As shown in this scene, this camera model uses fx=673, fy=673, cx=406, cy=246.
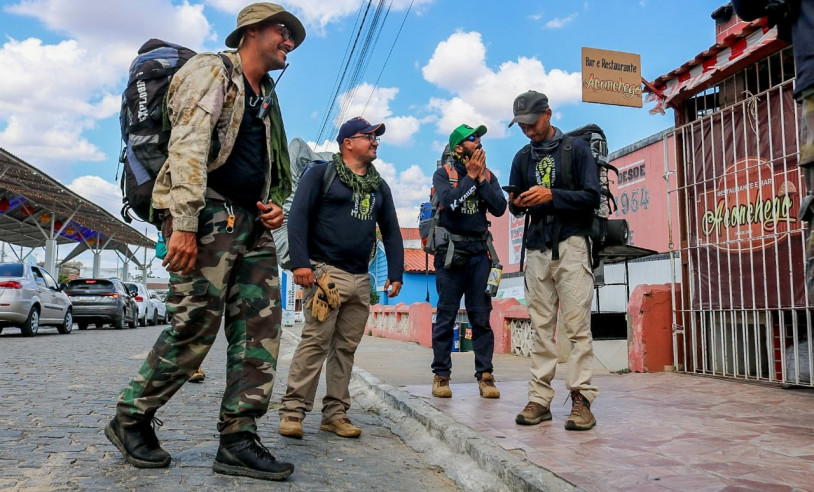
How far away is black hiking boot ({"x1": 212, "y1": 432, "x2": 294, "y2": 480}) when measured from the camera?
3.07m

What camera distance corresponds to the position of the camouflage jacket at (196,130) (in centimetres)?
293

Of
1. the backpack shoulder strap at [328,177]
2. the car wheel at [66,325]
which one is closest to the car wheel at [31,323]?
the car wheel at [66,325]

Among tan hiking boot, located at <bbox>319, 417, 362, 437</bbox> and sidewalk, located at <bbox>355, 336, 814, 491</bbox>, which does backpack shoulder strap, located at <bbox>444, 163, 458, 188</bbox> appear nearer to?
sidewalk, located at <bbox>355, 336, 814, 491</bbox>

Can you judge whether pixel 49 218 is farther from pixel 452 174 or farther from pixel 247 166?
pixel 247 166

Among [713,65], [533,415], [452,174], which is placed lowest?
[533,415]

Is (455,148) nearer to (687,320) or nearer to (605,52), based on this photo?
(687,320)

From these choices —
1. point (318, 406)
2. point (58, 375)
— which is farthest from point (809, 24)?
point (58, 375)

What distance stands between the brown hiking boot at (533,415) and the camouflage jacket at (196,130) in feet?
7.64

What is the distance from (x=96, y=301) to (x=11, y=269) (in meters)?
5.93

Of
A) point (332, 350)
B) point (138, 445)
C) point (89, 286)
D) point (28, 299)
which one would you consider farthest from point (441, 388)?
point (89, 286)

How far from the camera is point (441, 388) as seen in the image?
537 cm

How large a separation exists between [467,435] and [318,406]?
2.18 meters

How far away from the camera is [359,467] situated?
11.5ft

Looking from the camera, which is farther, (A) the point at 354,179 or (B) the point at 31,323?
(B) the point at 31,323
